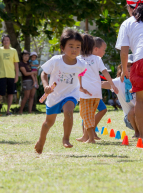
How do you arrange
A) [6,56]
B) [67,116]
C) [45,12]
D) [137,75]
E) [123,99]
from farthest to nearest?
[45,12]
[6,56]
[123,99]
[137,75]
[67,116]

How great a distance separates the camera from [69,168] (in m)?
3.21

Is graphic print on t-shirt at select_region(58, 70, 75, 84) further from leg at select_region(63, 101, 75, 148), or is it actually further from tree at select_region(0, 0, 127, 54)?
tree at select_region(0, 0, 127, 54)

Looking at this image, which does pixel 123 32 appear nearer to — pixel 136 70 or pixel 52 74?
pixel 136 70

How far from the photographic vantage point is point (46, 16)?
12227 mm

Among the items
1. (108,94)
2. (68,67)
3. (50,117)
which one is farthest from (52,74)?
(108,94)

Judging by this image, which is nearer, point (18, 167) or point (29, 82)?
point (18, 167)

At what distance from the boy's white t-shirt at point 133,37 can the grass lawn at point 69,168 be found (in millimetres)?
1324

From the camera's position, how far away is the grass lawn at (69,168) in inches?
99.4

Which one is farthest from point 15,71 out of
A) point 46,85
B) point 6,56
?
point 46,85

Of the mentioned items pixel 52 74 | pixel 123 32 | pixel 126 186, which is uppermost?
pixel 123 32

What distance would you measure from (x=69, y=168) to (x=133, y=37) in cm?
240

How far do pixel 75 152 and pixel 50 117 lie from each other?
0.54 meters

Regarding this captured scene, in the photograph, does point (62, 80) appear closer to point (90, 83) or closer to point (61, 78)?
point (61, 78)

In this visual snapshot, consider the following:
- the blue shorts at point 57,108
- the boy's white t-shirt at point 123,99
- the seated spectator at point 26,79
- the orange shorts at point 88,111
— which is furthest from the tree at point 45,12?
the blue shorts at point 57,108
